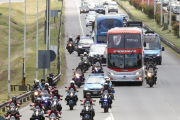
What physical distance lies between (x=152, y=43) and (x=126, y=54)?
1319 cm

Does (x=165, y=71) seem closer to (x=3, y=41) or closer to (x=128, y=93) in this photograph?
(x=128, y=93)

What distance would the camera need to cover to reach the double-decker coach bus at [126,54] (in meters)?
39.0

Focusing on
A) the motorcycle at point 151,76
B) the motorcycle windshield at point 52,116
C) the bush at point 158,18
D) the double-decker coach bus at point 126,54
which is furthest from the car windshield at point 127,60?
the bush at point 158,18

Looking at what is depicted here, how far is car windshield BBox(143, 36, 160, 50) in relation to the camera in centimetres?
5144

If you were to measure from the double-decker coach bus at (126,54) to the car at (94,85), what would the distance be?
199 inches

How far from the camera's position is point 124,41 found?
3912 cm

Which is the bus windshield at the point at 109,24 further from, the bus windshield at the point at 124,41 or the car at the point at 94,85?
the car at the point at 94,85

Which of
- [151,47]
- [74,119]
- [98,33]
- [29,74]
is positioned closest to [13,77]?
[29,74]

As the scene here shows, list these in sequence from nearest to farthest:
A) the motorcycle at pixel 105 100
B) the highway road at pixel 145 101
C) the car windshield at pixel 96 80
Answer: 1. the highway road at pixel 145 101
2. the motorcycle at pixel 105 100
3. the car windshield at pixel 96 80

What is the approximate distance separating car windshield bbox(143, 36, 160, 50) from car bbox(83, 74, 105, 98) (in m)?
18.0

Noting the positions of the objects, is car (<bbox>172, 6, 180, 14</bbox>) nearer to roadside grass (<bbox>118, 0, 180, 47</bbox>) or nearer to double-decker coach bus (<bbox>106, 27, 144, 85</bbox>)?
roadside grass (<bbox>118, 0, 180, 47</bbox>)

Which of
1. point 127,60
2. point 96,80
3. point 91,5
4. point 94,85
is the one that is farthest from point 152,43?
point 91,5

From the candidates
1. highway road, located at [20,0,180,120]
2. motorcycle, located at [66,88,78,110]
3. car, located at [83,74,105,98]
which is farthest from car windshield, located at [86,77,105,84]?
motorcycle, located at [66,88,78,110]

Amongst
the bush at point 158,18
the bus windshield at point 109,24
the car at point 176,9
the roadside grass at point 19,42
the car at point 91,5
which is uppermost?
the car at point 91,5
